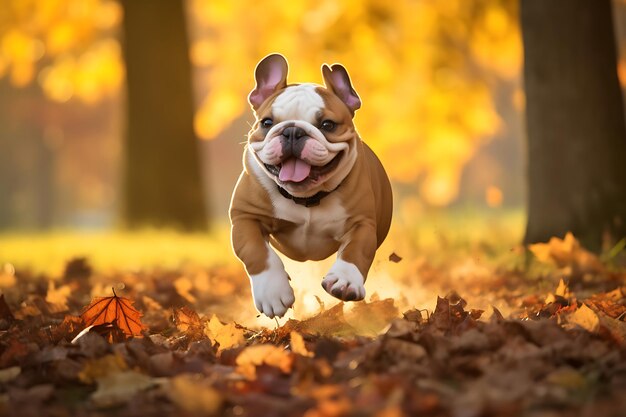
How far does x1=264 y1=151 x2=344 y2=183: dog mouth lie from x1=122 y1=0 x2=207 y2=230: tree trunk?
767 centimetres

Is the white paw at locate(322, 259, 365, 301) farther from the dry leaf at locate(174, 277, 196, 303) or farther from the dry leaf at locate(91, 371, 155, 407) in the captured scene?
the dry leaf at locate(174, 277, 196, 303)

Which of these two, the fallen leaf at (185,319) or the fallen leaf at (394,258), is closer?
the fallen leaf at (185,319)

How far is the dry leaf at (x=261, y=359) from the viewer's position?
317cm

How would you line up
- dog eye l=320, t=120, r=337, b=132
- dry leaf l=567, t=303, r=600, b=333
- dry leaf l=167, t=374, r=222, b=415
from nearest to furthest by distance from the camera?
dry leaf l=167, t=374, r=222, b=415
dry leaf l=567, t=303, r=600, b=333
dog eye l=320, t=120, r=337, b=132

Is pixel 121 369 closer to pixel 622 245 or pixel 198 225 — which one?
pixel 622 245

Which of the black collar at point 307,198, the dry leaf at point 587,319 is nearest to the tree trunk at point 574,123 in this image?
the black collar at point 307,198

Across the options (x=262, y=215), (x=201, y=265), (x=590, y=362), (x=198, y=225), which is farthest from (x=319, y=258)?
(x=198, y=225)

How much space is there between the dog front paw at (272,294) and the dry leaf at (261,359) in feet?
2.72

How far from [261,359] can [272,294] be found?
3.06 ft

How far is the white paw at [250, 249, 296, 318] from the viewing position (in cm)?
414

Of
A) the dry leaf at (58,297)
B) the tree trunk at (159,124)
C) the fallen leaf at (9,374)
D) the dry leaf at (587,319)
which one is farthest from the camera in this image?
the tree trunk at (159,124)

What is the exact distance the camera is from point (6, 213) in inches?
1383

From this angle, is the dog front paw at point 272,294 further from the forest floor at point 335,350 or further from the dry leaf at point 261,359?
the dry leaf at point 261,359

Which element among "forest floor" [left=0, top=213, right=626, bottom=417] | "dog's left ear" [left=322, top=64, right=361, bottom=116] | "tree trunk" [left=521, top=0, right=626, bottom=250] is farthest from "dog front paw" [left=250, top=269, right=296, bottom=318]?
"tree trunk" [left=521, top=0, right=626, bottom=250]
